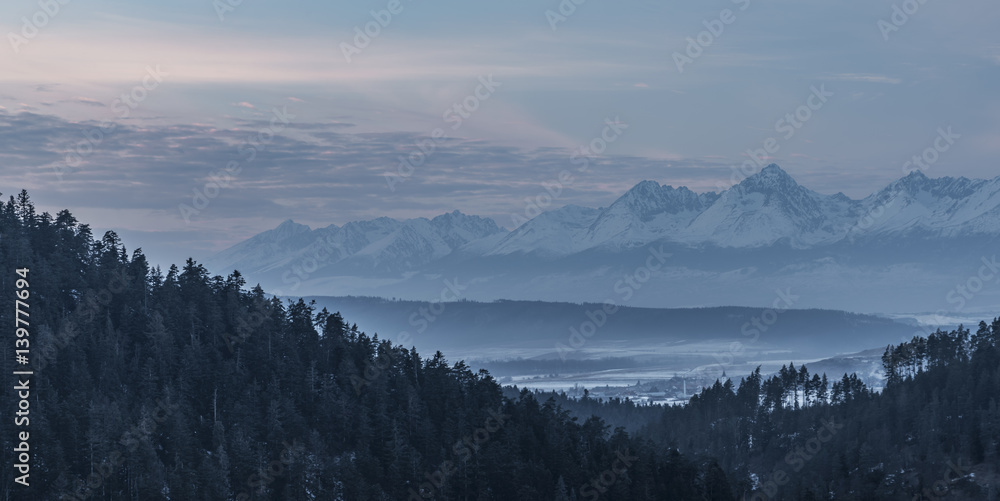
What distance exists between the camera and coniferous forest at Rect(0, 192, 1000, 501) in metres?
148

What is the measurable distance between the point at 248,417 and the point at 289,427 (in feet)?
19.1

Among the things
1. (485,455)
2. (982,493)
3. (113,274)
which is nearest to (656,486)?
(485,455)

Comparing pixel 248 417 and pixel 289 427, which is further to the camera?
pixel 289 427

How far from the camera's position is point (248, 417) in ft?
537

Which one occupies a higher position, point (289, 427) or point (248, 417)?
point (248, 417)

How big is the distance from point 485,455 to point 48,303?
71326 millimetres

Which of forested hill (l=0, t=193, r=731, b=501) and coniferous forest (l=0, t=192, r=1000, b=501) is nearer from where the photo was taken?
forested hill (l=0, t=193, r=731, b=501)

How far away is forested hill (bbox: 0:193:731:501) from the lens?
14675cm

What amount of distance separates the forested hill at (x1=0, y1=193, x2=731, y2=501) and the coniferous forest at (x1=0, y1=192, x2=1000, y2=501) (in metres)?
0.31

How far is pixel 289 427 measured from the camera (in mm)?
165125

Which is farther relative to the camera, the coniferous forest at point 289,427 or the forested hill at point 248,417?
the coniferous forest at point 289,427

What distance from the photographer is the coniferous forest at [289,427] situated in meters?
148

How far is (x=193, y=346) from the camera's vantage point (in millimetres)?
179125

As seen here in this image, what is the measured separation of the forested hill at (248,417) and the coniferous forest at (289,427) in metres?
0.31
